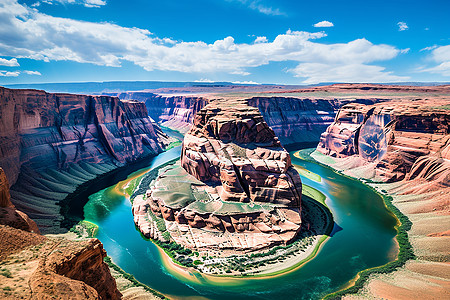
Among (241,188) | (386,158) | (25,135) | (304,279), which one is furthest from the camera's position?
(386,158)

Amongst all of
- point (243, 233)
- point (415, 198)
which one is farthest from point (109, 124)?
point (415, 198)

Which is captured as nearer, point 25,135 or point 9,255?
point 9,255

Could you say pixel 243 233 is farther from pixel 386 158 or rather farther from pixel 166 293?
pixel 386 158

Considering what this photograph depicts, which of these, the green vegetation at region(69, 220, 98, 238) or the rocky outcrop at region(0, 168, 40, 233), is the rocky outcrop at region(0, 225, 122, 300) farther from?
the green vegetation at region(69, 220, 98, 238)

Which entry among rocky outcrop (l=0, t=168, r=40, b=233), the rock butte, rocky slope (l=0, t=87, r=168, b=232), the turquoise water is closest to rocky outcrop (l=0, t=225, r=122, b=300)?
rocky outcrop (l=0, t=168, r=40, b=233)

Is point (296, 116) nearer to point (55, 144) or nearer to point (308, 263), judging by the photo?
point (308, 263)

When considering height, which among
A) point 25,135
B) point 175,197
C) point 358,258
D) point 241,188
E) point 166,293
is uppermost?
point 25,135

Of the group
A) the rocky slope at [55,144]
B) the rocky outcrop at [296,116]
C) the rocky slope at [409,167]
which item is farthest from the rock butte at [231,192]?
the rocky outcrop at [296,116]
